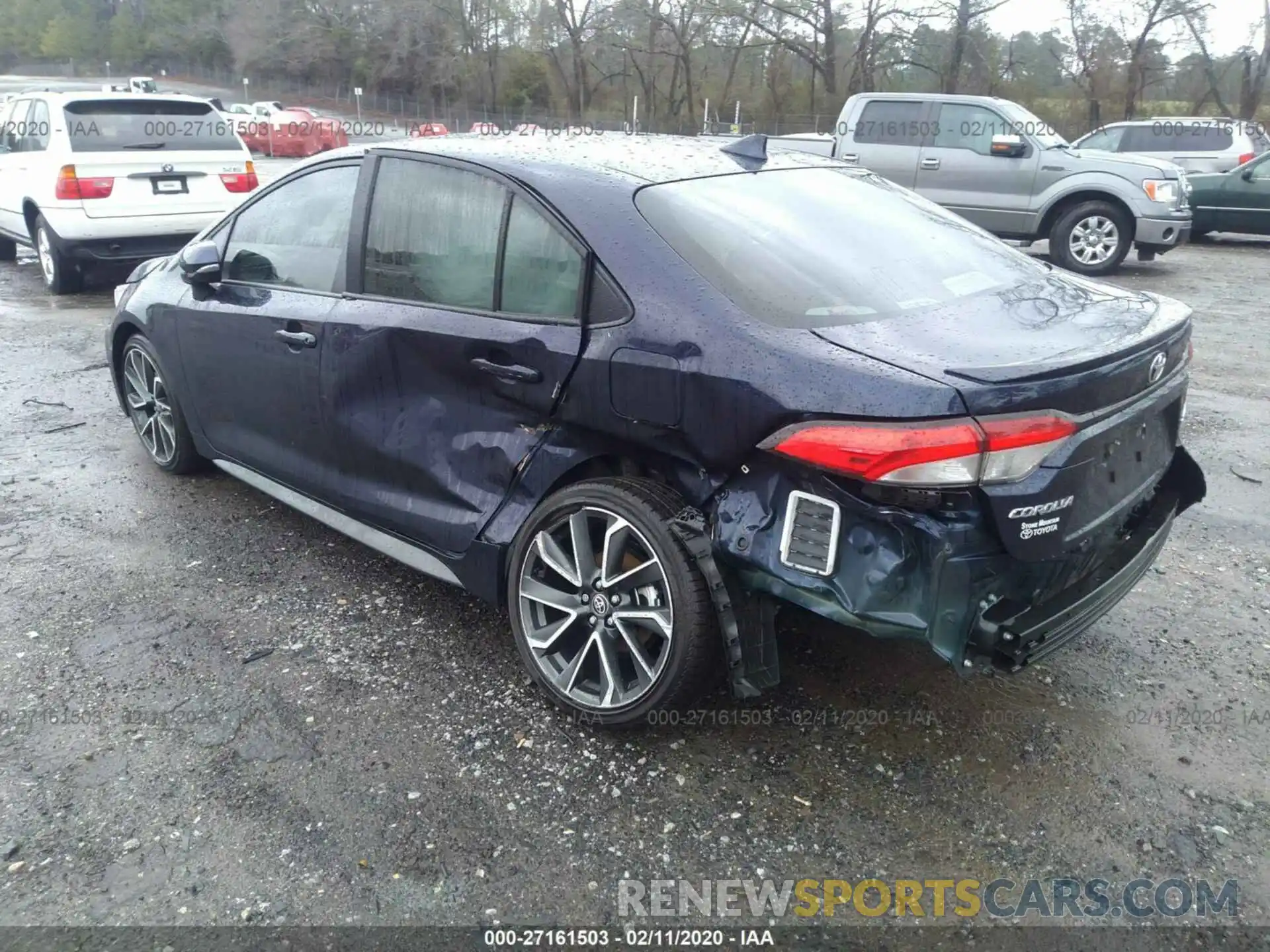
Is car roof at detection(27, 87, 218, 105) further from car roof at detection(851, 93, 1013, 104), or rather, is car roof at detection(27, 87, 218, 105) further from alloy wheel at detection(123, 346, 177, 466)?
car roof at detection(851, 93, 1013, 104)

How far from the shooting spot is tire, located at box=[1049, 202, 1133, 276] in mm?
11008

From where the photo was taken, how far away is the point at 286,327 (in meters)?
3.74

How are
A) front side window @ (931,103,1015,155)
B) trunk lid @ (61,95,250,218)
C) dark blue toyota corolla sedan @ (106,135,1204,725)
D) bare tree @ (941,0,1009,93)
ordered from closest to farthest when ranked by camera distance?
dark blue toyota corolla sedan @ (106,135,1204,725)
trunk lid @ (61,95,250,218)
front side window @ (931,103,1015,155)
bare tree @ (941,0,1009,93)

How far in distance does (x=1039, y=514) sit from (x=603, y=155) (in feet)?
5.85

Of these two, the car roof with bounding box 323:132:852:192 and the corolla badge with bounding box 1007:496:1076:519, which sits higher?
the car roof with bounding box 323:132:852:192

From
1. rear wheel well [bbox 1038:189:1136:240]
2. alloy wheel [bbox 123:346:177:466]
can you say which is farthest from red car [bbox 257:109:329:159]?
alloy wheel [bbox 123:346:177:466]

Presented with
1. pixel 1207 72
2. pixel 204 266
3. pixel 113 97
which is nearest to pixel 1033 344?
pixel 204 266

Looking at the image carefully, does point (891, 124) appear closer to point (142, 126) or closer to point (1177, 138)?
point (1177, 138)

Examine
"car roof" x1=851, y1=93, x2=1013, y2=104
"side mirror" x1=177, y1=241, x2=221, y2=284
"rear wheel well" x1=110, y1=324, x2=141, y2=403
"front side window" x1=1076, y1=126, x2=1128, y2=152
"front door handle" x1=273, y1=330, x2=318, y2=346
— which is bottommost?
"rear wheel well" x1=110, y1=324, x2=141, y2=403

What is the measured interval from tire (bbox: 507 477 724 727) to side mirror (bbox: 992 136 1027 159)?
10.1m

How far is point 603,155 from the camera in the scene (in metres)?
3.25

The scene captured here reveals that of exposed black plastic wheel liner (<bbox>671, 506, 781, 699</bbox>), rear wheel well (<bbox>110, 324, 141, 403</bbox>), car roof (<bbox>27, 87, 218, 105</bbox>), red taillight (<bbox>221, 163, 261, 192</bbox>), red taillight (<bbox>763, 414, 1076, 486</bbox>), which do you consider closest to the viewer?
red taillight (<bbox>763, 414, 1076, 486</bbox>)

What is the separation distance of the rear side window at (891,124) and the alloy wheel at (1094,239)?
A: 2.18 m

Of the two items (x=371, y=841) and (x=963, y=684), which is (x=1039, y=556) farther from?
(x=371, y=841)
